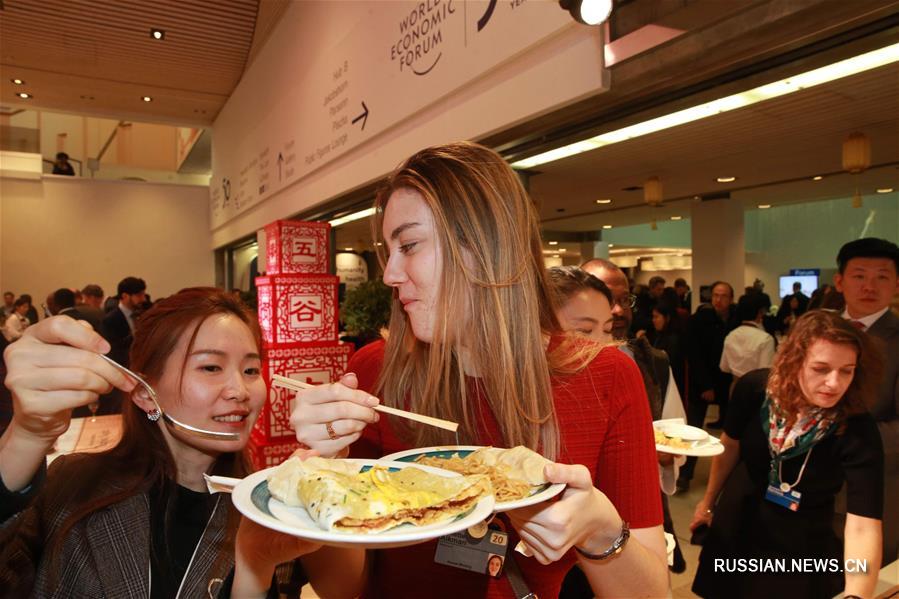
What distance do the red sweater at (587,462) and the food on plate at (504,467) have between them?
0.21 m

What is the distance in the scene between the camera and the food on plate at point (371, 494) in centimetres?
71

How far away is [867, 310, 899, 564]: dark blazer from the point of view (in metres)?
2.04

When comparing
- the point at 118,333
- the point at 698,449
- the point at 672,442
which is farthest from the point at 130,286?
the point at 698,449

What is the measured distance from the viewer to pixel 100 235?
12711mm

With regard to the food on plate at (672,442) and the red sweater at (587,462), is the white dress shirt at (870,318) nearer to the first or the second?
the food on plate at (672,442)

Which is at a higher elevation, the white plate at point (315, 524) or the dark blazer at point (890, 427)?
the white plate at point (315, 524)

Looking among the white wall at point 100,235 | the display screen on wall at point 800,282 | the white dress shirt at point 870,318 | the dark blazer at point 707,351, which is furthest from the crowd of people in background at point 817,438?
the white wall at point 100,235

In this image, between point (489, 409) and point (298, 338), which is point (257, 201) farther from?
point (489, 409)

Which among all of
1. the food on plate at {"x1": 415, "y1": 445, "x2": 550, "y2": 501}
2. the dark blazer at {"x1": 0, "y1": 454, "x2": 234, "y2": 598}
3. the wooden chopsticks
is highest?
the wooden chopsticks

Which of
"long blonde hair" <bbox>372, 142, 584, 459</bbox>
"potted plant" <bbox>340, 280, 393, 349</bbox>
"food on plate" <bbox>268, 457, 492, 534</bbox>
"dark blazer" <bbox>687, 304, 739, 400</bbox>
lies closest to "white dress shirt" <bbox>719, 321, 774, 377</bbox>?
"dark blazer" <bbox>687, 304, 739, 400</bbox>

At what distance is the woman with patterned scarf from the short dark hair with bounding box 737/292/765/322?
199cm

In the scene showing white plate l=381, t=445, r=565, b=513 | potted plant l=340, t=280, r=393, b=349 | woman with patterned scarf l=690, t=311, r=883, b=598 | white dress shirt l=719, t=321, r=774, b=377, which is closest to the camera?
white plate l=381, t=445, r=565, b=513

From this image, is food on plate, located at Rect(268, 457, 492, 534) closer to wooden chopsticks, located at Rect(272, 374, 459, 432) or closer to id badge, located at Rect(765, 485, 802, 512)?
wooden chopsticks, located at Rect(272, 374, 459, 432)

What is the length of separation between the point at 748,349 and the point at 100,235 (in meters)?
13.6
